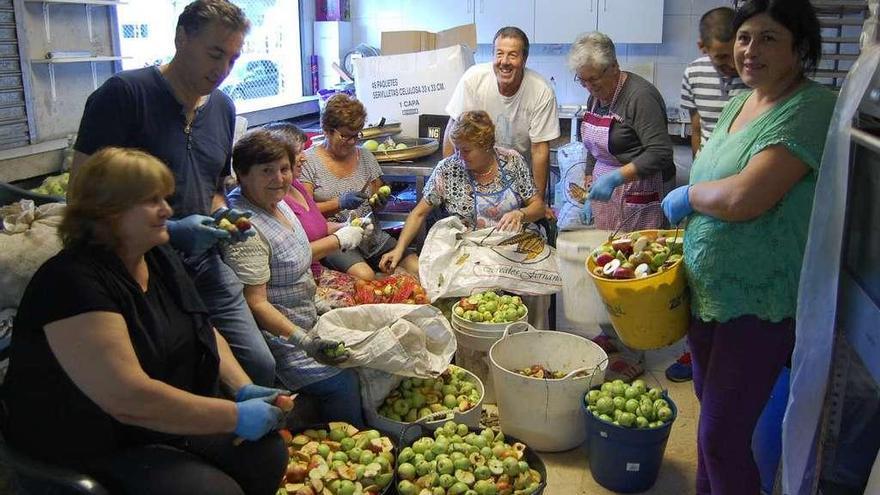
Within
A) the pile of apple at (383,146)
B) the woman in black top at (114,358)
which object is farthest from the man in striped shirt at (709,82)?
the woman in black top at (114,358)

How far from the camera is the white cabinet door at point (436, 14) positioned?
592cm

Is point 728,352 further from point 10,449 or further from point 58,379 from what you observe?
point 10,449

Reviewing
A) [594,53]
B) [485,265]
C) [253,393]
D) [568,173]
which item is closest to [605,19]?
[568,173]

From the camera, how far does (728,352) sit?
1.75 metres

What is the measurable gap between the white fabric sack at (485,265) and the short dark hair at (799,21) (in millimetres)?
1502

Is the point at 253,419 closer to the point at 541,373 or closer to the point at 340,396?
the point at 340,396

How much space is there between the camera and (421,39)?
4.71 metres

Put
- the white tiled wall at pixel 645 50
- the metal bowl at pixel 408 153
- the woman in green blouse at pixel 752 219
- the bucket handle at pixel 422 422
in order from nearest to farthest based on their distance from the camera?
the woman in green blouse at pixel 752 219 < the bucket handle at pixel 422 422 < the metal bowl at pixel 408 153 < the white tiled wall at pixel 645 50

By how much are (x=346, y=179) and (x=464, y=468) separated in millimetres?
1560

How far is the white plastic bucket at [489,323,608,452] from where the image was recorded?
2457 mm

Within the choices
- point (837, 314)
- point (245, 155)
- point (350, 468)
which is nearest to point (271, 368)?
point (350, 468)

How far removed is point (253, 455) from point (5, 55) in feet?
7.02

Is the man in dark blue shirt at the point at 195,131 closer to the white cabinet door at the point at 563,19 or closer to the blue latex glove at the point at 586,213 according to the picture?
the blue latex glove at the point at 586,213

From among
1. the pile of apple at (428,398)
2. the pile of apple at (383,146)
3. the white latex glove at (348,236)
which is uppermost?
the pile of apple at (383,146)
